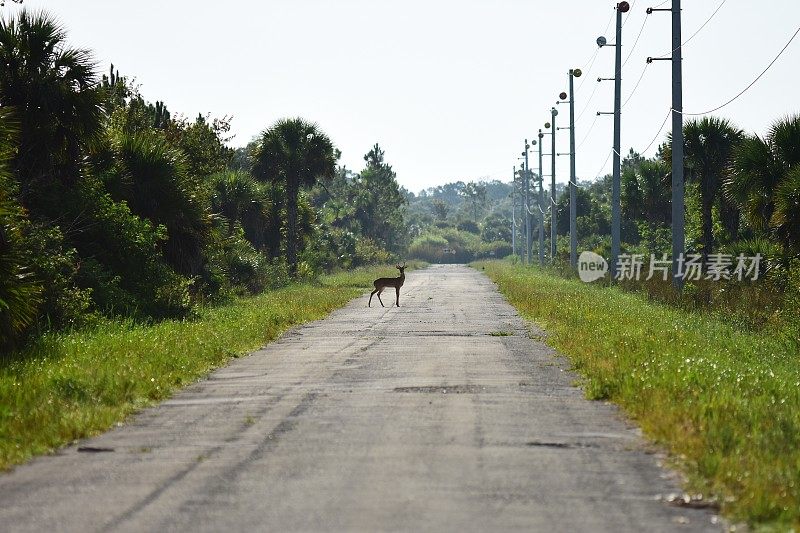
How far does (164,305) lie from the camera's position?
25719 millimetres

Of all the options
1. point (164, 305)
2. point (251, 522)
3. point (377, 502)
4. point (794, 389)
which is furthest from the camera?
point (164, 305)

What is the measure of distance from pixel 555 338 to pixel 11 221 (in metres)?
9.87

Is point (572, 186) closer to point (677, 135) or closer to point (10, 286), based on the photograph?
point (677, 135)

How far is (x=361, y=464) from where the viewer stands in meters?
9.10

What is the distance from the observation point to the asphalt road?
292 inches

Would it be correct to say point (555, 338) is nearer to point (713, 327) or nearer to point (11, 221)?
point (713, 327)

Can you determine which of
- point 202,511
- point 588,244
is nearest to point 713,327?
point 202,511

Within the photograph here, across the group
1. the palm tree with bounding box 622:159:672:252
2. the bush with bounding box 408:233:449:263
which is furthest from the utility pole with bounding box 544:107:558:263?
the bush with bounding box 408:233:449:263

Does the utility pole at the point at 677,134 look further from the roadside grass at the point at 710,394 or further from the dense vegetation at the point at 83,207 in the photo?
the dense vegetation at the point at 83,207

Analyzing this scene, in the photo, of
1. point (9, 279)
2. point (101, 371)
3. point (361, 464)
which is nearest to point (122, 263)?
point (9, 279)

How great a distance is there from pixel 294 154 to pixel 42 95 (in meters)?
32.2

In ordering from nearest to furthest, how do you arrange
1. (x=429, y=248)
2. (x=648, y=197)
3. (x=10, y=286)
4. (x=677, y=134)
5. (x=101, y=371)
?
(x=101, y=371) → (x=10, y=286) → (x=677, y=134) → (x=648, y=197) → (x=429, y=248)

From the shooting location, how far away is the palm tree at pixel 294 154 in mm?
54094

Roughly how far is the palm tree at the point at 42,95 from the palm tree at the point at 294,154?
31.2m
